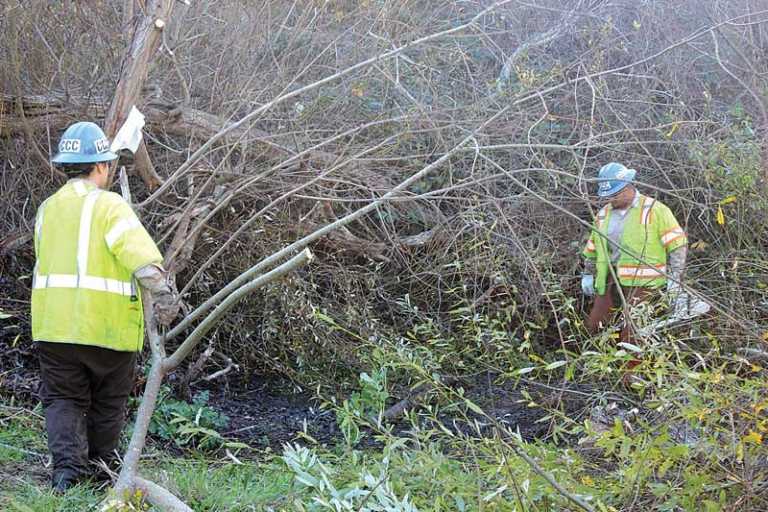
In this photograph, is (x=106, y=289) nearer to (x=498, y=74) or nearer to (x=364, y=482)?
(x=364, y=482)

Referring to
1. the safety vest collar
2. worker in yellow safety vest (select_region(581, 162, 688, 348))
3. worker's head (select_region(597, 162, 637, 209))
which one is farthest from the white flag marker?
worker's head (select_region(597, 162, 637, 209))

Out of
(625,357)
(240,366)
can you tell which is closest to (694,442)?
(625,357)

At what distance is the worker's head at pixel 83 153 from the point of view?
438 centimetres

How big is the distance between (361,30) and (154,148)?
191 cm

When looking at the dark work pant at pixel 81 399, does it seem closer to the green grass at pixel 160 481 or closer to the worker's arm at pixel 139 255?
the green grass at pixel 160 481

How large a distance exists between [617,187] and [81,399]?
13.2ft

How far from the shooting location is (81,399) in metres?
4.45

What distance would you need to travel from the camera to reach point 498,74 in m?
8.26

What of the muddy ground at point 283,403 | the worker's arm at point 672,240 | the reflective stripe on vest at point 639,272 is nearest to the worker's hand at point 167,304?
the muddy ground at point 283,403

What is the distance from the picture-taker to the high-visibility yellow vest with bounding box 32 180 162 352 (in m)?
4.26

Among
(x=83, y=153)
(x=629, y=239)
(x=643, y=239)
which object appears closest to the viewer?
(x=83, y=153)

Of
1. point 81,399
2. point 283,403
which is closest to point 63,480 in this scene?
point 81,399

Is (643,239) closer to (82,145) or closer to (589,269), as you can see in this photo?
(589,269)

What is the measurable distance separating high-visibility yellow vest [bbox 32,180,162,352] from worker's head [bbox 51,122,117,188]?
0.07 meters
